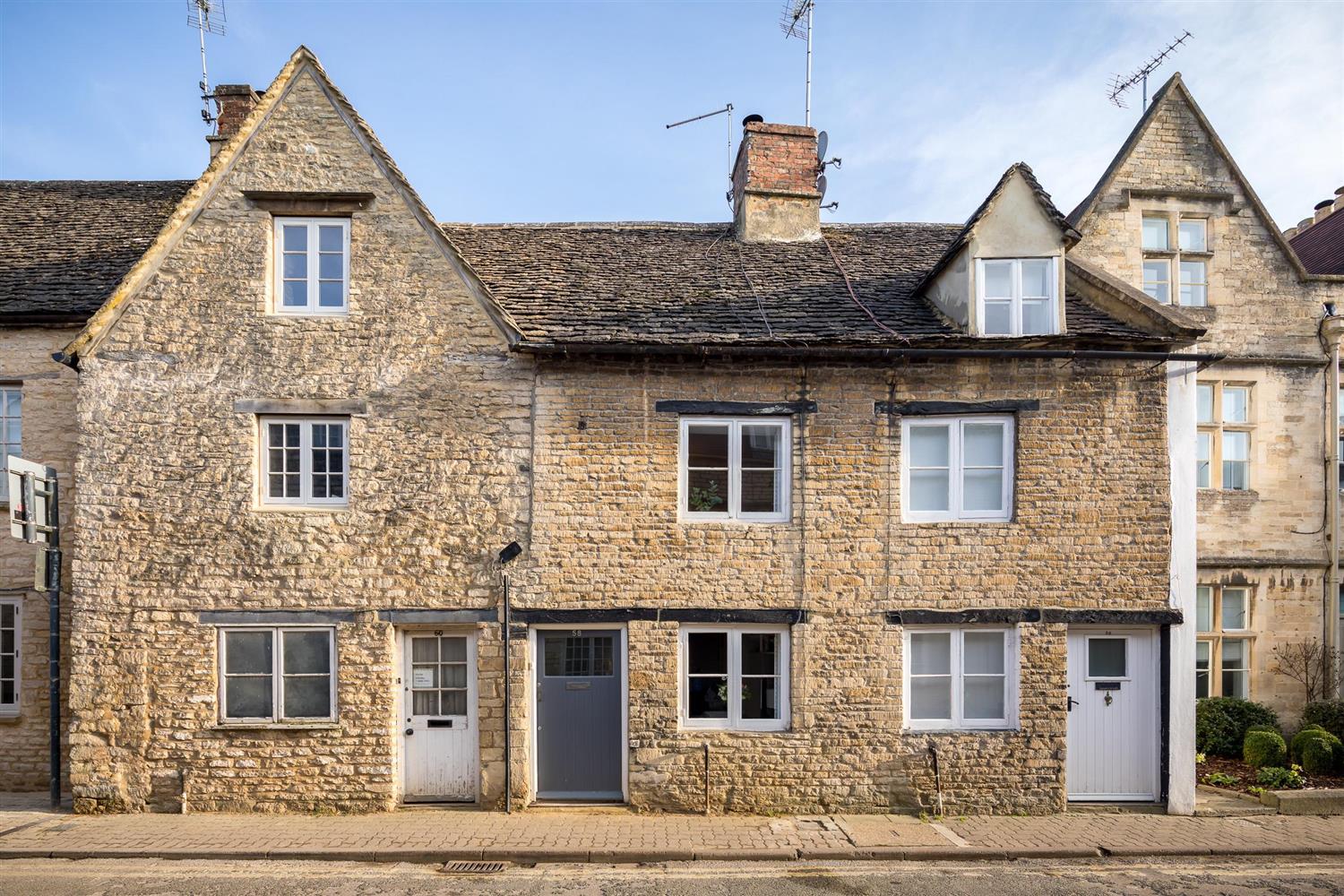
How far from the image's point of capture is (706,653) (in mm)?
10234

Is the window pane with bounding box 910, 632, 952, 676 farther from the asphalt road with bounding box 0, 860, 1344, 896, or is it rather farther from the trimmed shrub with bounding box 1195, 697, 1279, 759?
the trimmed shrub with bounding box 1195, 697, 1279, 759

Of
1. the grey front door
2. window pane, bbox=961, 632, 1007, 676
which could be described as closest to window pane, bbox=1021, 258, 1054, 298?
window pane, bbox=961, 632, 1007, 676

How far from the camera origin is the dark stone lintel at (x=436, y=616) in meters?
9.93

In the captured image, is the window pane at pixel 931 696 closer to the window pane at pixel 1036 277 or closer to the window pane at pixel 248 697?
the window pane at pixel 1036 277

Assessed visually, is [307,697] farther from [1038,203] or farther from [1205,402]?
[1205,402]

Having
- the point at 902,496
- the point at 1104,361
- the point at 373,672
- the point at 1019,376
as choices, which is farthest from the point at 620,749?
the point at 1104,361

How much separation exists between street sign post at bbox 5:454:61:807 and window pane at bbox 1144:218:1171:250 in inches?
697

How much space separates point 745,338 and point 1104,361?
193 inches

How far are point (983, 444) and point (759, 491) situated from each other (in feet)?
10.3

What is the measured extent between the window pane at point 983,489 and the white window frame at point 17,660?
44.3 ft

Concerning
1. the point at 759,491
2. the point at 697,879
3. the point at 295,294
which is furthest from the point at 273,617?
the point at 759,491

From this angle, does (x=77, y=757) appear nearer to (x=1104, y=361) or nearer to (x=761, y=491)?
(x=761, y=491)

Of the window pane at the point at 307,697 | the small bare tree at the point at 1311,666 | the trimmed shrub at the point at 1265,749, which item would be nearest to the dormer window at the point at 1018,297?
the trimmed shrub at the point at 1265,749

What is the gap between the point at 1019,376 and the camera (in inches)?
407
